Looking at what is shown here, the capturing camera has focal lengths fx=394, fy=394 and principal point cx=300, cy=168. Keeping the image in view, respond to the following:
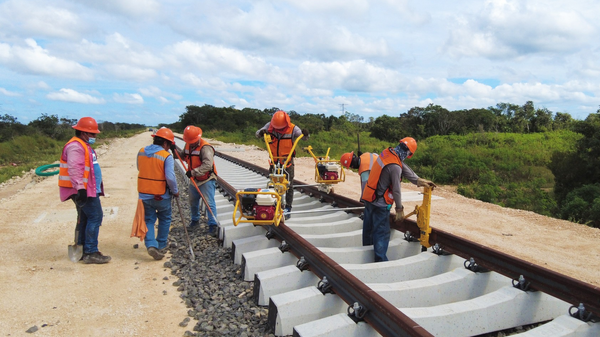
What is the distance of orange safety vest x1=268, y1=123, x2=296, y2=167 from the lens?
20.2 ft

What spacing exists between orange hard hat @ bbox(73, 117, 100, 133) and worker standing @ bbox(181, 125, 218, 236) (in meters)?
1.32

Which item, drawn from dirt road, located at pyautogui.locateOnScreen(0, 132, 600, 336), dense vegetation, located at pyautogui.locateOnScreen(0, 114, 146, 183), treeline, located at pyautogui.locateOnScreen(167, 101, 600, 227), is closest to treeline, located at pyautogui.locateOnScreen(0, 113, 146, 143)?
dense vegetation, located at pyautogui.locateOnScreen(0, 114, 146, 183)

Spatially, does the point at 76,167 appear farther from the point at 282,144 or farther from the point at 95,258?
the point at 282,144

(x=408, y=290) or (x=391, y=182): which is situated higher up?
(x=391, y=182)

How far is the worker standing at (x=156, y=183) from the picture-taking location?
5.22m

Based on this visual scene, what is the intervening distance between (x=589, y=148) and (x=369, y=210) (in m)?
11.4

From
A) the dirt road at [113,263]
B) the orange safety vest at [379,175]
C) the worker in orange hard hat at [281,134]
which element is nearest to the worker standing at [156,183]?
the dirt road at [113,263]

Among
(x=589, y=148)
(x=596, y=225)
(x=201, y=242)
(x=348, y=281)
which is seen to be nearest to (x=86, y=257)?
(x=201, y=242)

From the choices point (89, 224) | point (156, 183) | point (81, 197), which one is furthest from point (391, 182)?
point (89, 224)

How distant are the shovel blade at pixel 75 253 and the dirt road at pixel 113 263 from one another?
110mm

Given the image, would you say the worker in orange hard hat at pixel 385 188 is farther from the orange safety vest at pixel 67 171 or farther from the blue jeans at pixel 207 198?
the orange safety vest at pixel 67 171

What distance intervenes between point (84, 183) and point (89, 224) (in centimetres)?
62

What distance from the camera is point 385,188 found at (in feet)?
15.1

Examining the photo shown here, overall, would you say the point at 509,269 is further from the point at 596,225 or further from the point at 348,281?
the point at 596,225
